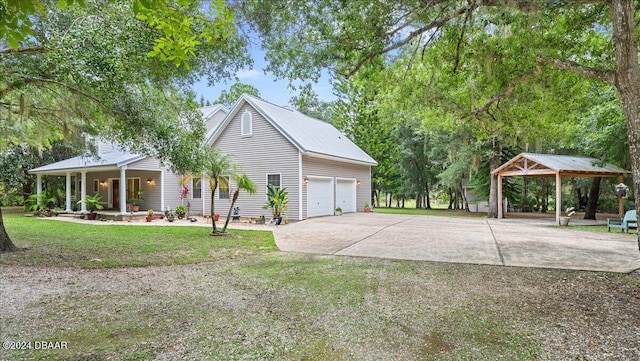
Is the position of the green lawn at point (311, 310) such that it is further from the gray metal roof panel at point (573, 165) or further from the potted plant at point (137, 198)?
the potted plant at point (137, 198)

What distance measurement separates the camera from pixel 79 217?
659 inches

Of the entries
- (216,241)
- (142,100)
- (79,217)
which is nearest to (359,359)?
(142,100)

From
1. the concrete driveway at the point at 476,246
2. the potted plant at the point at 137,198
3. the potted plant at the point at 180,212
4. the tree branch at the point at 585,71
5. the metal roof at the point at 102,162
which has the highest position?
the tree branch at the point at 585,71

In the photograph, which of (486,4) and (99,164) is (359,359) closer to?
(486,4)

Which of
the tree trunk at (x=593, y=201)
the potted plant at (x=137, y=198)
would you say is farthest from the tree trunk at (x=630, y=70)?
the potted plant at (x=137, y=198)

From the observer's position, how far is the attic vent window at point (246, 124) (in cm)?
1556

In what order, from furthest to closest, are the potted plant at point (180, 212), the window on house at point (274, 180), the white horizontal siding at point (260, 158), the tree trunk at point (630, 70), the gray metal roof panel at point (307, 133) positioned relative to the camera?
1. the potted plant at point (180, 212)
2. the window on house at point (274, 180)
3. the gray metal roof panel at point (307, 133)
4. the white horizontal siding at point (260, 158)
5. the tree trunk at point (630, 70)

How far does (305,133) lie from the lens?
16625 mm

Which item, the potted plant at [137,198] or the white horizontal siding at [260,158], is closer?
the white horizontal siding at [260,158]

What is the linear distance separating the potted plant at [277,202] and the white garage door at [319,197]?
1.45 m

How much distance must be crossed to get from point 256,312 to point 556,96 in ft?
29.3

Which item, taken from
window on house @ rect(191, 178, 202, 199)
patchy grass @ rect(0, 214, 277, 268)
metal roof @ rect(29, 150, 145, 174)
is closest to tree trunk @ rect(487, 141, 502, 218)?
patchy grass @ rect(0, 214, 277, 268)

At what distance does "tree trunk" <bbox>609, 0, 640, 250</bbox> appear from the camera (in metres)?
4.77

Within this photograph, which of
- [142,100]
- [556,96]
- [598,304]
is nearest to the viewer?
[598,304]
